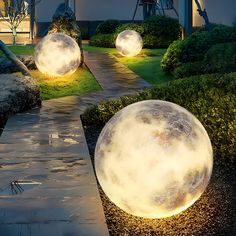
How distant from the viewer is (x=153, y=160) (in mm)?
5242

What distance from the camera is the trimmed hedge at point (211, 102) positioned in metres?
8.12

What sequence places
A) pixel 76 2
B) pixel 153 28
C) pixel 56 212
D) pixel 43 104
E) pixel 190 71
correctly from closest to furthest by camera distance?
pixel 56 212
pixel 43 104
pixel 190 71
pixel 153 28
pixel 76 2

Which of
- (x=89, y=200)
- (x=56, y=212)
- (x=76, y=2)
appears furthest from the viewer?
(x=76, y=2)

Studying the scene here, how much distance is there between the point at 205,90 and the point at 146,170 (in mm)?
4083

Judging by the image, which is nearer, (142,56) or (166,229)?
(166,229)

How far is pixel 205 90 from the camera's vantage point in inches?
357

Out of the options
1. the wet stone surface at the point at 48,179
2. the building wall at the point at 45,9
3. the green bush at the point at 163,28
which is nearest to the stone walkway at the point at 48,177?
the wet stone surface at the point at 48,179

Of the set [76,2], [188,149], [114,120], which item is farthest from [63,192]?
[76,2]

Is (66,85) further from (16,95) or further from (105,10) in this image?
(105,10)

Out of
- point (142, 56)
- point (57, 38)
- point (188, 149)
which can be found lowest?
point (142, 56)

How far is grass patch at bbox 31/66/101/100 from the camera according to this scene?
1525 centimetres

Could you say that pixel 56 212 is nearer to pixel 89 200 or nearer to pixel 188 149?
pixel 89 200

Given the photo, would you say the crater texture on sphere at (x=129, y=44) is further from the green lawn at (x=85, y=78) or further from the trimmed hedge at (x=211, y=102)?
the trimmed hedge at (x=211, y=102)

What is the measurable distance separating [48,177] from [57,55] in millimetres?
10601
